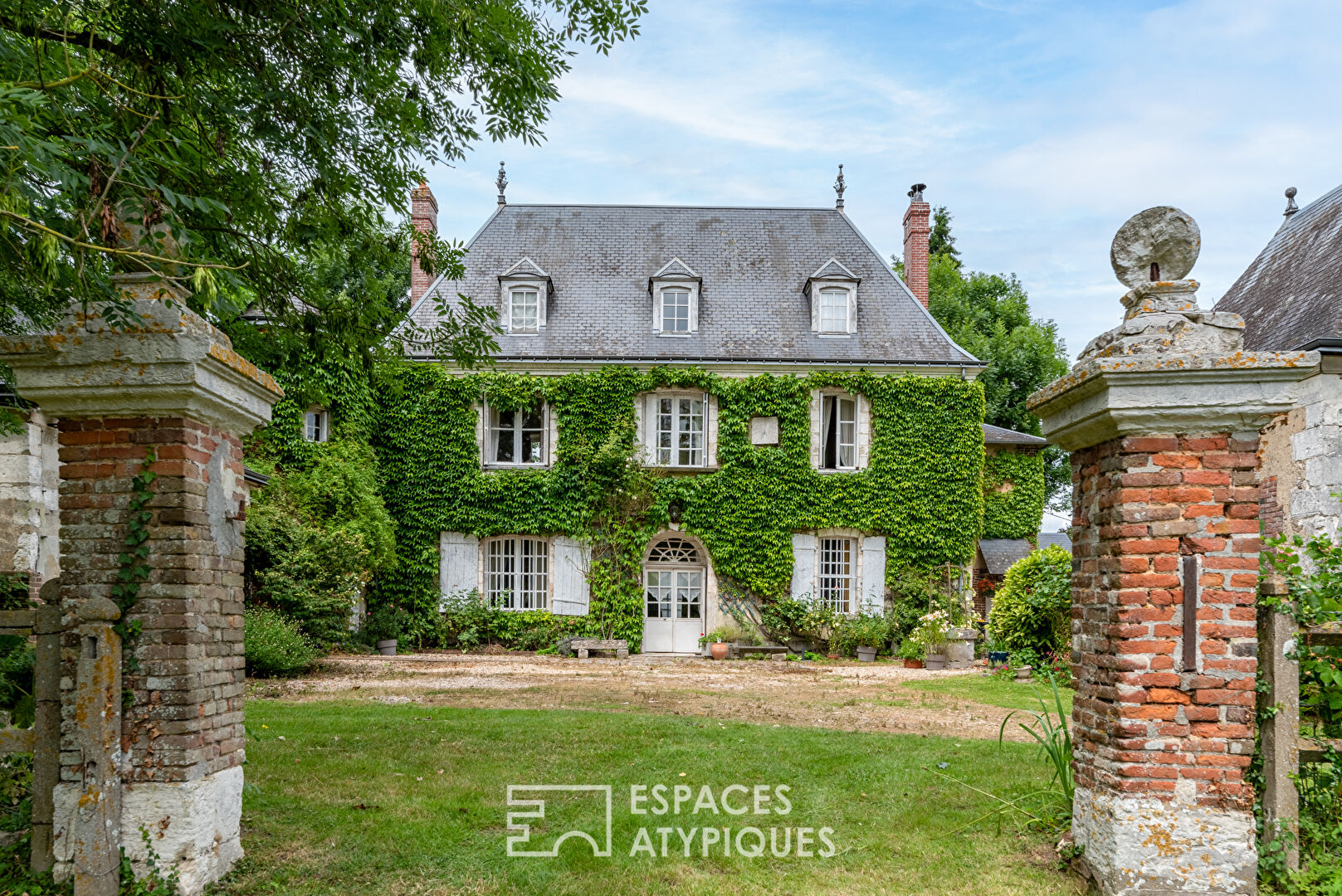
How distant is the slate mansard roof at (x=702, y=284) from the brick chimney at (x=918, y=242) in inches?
36.7

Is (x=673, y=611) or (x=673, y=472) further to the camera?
(x=673, y=611)

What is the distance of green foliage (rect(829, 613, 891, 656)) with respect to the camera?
1630 centimetres

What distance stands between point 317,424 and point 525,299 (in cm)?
485

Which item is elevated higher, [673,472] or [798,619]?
[673,472]

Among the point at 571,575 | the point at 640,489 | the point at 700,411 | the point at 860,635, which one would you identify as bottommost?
the point at 860,635

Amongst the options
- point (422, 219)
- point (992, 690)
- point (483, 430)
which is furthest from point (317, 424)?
point (992, 690)

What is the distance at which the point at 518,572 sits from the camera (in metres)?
17.4

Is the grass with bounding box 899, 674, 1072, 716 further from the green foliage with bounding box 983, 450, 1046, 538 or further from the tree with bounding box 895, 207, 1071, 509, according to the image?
the tree with bounding box 895, 207, 1071, 509

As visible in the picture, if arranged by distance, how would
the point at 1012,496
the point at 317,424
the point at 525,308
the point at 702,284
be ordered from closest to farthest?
1. the point at 317,424
2. the point at 525,308
3. the point at 702,284
4. the point at 1012,496

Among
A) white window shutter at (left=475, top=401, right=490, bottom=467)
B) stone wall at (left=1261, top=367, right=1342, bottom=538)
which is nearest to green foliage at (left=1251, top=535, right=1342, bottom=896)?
stone wall at (left=1261, top=367, right=1342, bottom=538)

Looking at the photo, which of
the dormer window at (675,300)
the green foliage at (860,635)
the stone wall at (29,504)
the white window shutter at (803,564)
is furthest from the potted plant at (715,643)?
the stone wall at (29,504)

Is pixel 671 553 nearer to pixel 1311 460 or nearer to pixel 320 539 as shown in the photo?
pixel 320 539
